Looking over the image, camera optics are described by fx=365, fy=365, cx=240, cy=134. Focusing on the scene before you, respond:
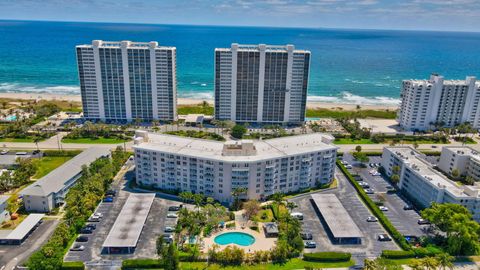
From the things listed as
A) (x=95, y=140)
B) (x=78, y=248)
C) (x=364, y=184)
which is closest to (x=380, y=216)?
(x=364, y=184)

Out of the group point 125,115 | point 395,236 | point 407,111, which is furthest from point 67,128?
point 407,111

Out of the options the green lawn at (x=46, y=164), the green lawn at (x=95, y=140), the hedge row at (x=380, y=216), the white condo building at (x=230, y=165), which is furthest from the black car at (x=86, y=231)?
the hedge row at (x=380, y=216)

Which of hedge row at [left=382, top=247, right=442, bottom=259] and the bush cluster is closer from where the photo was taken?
the bush cluster

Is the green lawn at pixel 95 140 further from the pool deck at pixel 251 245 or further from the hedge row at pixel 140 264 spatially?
the hedge row at pixel 140 264

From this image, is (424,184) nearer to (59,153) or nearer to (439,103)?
(439,103)

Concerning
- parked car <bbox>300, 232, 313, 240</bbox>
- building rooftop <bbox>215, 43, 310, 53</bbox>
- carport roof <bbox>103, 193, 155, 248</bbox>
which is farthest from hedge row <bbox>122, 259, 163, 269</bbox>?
building rooftop <bbox>215, 43, 310, 53</bbox>

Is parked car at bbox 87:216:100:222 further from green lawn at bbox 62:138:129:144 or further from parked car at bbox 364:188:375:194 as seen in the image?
parked car at bbox 364:188:375:194

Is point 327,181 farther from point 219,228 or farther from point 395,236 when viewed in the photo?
point 219,228
